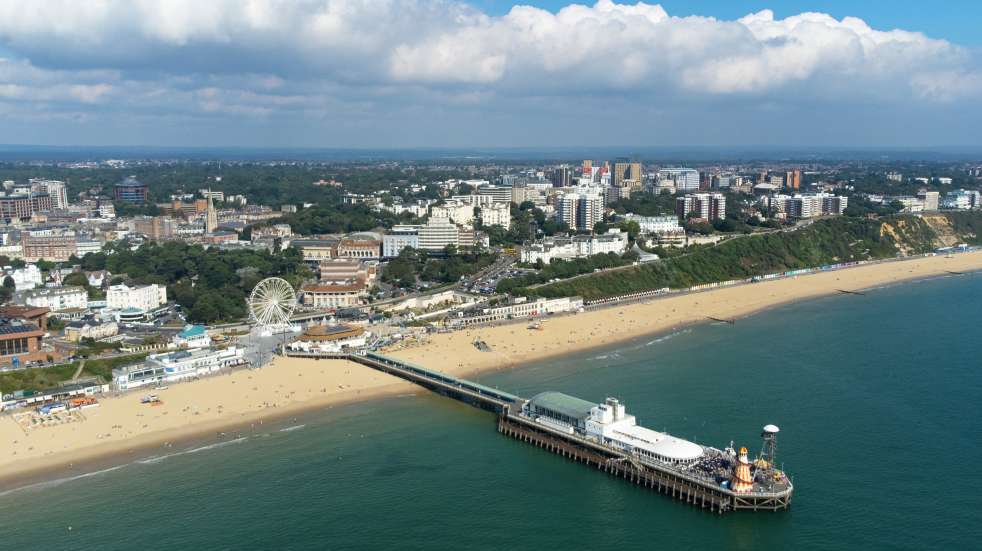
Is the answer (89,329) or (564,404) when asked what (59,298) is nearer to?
(89,329)

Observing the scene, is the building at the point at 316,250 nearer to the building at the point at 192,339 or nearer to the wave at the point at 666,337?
the building at the point at 192,339

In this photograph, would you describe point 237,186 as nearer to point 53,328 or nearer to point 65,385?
point 53,328

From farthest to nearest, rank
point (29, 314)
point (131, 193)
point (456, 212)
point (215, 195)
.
Answer: point (215, 195), point (131, 193), point (456, 212), point (29, 314)

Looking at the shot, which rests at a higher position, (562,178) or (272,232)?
(562,178)

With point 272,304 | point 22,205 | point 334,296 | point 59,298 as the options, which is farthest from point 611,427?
point 22,205

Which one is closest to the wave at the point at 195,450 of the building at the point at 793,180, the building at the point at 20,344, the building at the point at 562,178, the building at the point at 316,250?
the building at the point at 20,344

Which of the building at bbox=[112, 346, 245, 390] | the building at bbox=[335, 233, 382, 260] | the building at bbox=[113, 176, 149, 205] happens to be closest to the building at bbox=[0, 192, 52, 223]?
the building at bbox=[113, 176, 149, 205]
